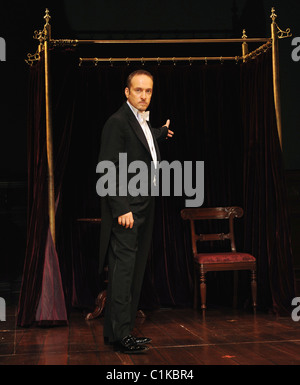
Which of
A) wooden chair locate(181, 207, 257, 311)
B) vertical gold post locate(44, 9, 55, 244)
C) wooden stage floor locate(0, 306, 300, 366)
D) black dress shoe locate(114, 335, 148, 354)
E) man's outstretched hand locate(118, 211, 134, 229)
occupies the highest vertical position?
vertical gold post locate(44, 9, 55, 244)

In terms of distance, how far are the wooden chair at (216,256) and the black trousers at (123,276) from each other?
4.49ft

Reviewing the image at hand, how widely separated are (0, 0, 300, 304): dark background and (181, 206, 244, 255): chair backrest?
71.6 inches

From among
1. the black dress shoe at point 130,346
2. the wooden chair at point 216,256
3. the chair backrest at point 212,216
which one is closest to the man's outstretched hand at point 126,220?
the black dress shoe at point 130,346

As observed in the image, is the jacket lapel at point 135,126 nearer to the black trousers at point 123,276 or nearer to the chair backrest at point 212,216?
the black trousers at point 123,276

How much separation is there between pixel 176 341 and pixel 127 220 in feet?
3.11

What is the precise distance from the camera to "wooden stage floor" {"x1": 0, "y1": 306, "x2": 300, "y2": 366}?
3.24 meters

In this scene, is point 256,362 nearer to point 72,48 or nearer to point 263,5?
point 72,48

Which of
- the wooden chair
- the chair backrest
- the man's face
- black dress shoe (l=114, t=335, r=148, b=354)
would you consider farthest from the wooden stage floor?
the man's face

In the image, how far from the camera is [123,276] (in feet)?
11.3

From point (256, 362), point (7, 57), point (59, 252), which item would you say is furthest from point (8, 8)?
point (256, 362)

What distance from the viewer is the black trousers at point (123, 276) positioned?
342 cm

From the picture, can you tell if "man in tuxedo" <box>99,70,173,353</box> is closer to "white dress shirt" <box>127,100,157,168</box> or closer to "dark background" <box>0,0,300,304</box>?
"white dress shirt" <box>127,100,157,168</box>

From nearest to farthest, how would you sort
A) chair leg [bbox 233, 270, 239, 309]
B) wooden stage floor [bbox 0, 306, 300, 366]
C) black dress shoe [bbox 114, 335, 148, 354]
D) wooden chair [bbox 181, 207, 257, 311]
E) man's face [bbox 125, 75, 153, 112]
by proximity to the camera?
1. wooden stage floor [bbox 0, 306, 300, 366]
2. black dress shoe [bbox 114, 335, 148, 354]
3. man's face [bbox 125, 75, 153, 112]
4. wooden chair [bbox 181, 207, 257, 311]
5. chair leg [bbox 233, 270, 239, 309]

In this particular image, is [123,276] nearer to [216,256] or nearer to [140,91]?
[140,91]
